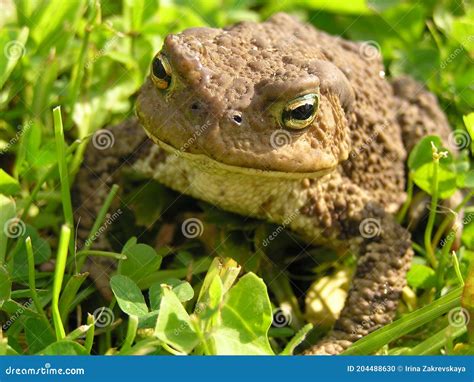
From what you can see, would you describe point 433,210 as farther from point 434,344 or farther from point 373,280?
point 434,344

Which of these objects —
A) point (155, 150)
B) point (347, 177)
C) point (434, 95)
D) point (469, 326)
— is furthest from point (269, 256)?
point (434, 95)

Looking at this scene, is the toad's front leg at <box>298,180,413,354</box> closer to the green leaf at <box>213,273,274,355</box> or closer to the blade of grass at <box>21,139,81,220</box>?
the green leaf at <box>213,273,274,355</box>

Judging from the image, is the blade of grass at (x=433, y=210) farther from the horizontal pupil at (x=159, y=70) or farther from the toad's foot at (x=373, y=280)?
the horizontal pupil at (x=159, y=70)

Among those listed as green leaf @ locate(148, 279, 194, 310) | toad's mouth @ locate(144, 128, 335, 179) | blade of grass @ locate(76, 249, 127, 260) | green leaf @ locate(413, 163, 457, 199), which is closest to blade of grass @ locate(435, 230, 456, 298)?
green leaf @ locate(413, 163, 457, 199)

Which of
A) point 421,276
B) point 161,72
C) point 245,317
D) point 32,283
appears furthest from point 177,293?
point 421,276

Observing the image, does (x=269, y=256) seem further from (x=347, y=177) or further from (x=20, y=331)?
(x=20, y=331)

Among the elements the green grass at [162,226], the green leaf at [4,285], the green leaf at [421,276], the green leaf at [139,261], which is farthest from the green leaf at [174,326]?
the green leaf at [421,276]

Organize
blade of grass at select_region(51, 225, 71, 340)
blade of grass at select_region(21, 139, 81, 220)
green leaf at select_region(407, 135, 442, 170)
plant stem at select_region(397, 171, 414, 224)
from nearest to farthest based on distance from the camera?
blade of grass at select_region(51, 225, 71, 340) → blade of grass at select_region(21, 139, 81, 220) → green leaf at select_region(407, 135, 442, 170) → plant stem at select_region(397, 171, 414, 224)
